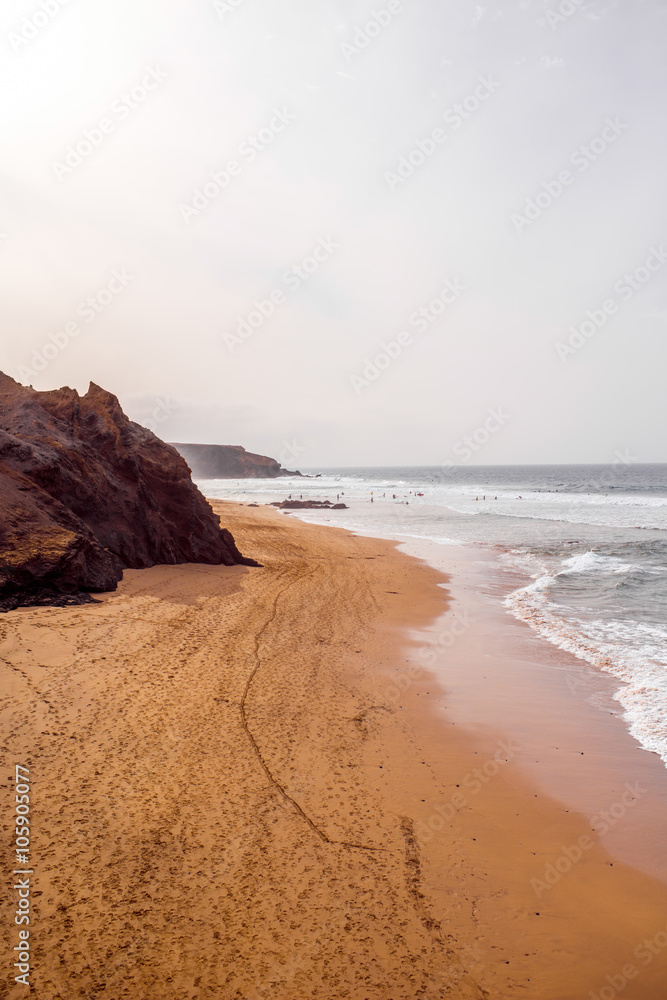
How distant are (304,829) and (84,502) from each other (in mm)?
10743

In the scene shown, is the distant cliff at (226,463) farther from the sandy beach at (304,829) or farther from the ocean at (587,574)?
the sandy beach at (304,829)

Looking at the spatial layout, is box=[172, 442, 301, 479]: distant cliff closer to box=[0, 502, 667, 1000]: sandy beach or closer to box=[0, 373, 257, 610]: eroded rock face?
box=[0, 373, 257, 610]: eroded rock face

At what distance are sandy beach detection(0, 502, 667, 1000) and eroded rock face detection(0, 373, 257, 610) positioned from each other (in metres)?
1.33

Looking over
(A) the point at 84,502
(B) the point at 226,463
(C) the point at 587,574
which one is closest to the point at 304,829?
(A) the point at 84,502

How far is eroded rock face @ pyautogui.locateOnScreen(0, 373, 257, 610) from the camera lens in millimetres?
A: 9734

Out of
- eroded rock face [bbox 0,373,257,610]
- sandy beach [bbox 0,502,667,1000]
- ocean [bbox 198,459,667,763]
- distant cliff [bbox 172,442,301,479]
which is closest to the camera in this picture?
sandy beach [bbox 0,502,667,1000]

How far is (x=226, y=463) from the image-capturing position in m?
145

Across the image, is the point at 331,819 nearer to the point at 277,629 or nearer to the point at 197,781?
the point at 197,781

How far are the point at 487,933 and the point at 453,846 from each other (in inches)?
35.5

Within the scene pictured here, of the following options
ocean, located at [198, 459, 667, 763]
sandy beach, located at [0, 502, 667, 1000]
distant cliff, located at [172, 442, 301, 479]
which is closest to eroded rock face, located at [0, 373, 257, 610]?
sandy beach, located at [0, 502, 667, 1000]

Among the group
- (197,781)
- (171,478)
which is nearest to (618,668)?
(197,781)

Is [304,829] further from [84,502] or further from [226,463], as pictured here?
[226,463]

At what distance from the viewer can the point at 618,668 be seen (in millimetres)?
9531

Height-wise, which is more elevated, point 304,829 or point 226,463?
point 226,463
